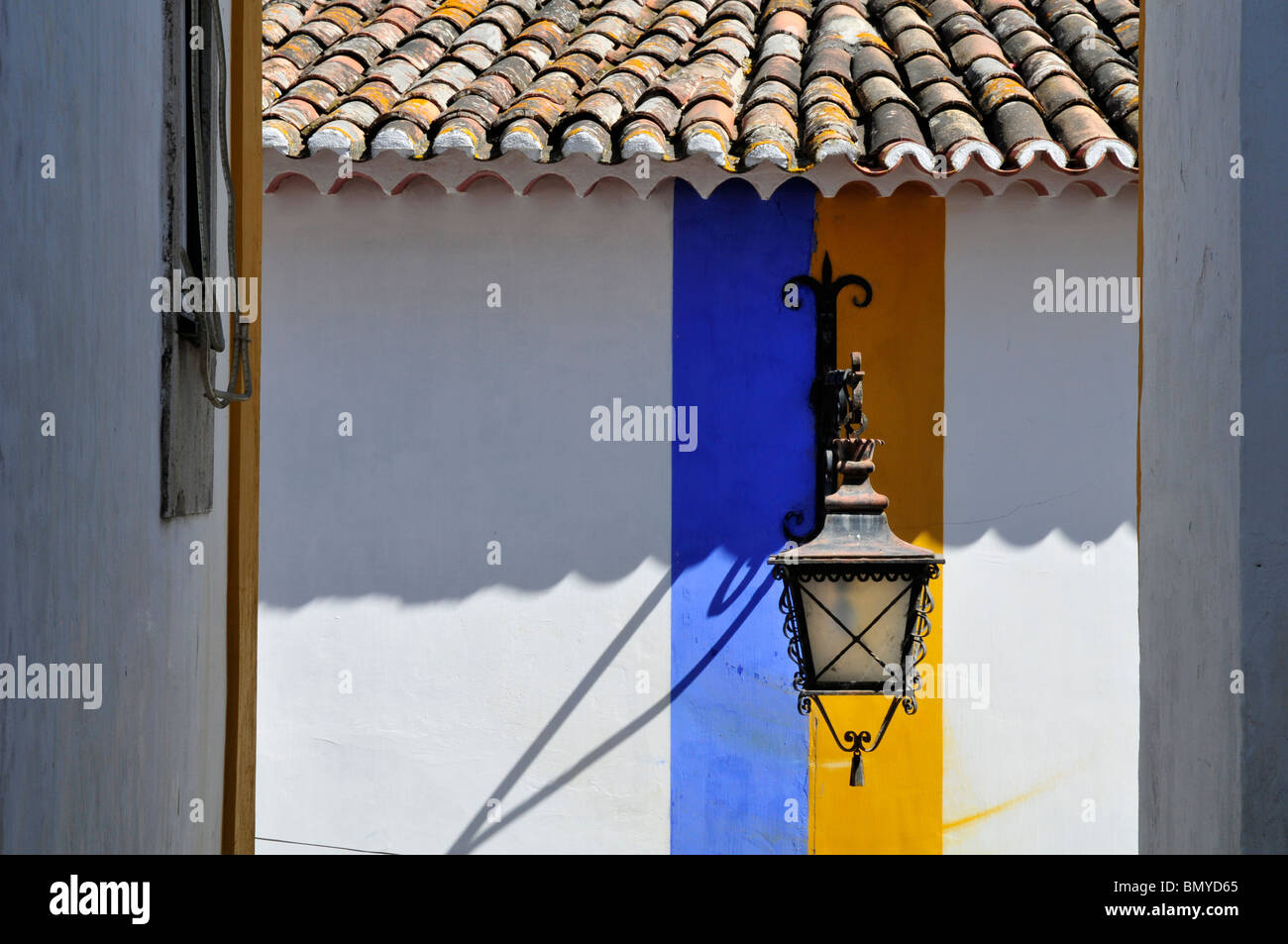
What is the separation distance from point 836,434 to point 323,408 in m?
2.00

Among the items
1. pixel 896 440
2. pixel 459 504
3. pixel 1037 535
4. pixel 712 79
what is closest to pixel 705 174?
pixel 712 79

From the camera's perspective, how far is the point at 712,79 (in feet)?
18.1

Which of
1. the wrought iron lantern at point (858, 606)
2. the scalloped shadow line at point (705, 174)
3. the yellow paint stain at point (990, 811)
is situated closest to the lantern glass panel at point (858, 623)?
the wrought iron lantern at point (858, 606)

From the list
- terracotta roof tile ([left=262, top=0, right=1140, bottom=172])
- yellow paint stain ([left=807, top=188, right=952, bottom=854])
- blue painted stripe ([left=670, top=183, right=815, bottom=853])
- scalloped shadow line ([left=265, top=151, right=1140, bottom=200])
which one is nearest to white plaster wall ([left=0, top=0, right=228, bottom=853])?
scalloped shadow line ([left=265, top=151, right=1140, bottom=200])

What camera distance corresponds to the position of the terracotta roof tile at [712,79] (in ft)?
16.1

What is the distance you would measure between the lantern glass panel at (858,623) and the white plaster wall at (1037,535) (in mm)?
1845

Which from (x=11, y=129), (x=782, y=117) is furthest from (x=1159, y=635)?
(x=782, y=117)

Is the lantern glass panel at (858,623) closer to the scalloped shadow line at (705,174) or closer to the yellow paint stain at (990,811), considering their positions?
the scalloped shadow line at (705,174)

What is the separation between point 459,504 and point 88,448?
3.37 meters

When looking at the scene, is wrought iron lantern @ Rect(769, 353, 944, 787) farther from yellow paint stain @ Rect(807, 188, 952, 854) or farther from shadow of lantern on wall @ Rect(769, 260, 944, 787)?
yellow paint stain @ Rect(807, 188, 952, 854)

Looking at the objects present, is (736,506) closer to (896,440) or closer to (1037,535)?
(896,440)

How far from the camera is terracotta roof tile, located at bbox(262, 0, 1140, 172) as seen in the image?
16.1 ft

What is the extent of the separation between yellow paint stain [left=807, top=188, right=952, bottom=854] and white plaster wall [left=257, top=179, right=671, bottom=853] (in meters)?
0.74
